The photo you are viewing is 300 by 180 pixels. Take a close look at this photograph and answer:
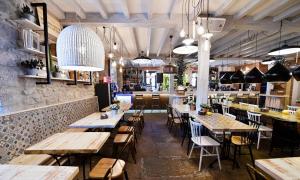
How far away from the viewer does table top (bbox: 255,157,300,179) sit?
4.58 ft

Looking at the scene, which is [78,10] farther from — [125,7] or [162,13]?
[162,13]

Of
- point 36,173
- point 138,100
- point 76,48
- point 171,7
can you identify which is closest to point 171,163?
point 36,173

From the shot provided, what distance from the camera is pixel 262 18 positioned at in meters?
3.97

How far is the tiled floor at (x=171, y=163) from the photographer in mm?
2779

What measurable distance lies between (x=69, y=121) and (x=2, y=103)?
1.77 meters

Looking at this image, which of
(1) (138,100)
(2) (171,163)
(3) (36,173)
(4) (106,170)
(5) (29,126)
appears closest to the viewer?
(3) (36,173)

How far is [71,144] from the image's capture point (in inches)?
81.0

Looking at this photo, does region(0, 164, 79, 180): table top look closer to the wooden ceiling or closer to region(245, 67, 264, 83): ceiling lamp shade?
the wooden ceiling

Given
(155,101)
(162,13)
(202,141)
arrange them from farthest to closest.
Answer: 1. (155,101)
2. (162,13)
3. (202,141)

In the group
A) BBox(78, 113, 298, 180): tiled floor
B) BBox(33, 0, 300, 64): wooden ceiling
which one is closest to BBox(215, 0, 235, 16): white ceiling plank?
BBox(33, 0, 300, 64): wooden ceiling

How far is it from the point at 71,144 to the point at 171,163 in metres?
1.99

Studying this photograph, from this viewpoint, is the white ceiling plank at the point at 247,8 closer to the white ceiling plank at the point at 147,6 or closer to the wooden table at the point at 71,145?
the white ceiling plank at the point at 147,6

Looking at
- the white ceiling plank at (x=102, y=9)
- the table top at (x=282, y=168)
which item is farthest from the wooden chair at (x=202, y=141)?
the white ceiling plank at (x=102, y=9)

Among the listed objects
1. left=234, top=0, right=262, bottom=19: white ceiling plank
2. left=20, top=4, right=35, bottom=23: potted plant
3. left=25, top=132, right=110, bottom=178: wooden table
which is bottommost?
left=25, top=132, right=110, bottom=178: wooden table
